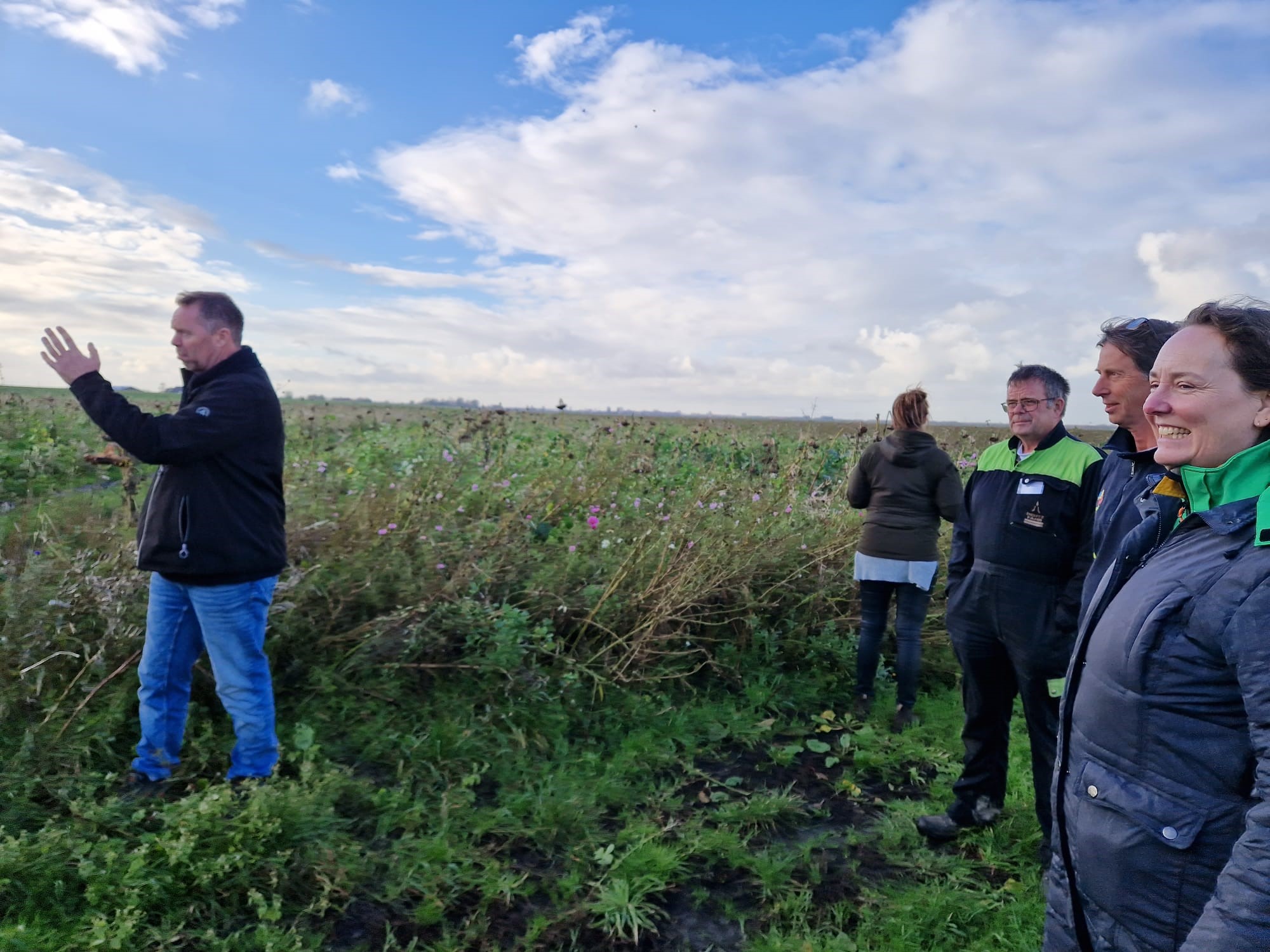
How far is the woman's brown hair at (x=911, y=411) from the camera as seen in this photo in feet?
15.2

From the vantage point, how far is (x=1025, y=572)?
3199mm

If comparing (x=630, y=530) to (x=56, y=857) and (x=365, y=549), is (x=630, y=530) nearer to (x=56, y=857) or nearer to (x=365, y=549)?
(x=365, y=549)

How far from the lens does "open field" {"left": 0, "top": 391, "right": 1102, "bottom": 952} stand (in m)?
2.93

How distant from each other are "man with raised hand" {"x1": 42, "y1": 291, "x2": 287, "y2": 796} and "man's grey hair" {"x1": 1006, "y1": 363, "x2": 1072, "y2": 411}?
3200mm

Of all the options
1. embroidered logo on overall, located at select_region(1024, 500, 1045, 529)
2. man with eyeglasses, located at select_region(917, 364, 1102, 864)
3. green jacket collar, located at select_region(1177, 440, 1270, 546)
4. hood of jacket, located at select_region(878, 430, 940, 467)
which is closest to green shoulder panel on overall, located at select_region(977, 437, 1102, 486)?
man with eyeglasses, located at select_region(917, 364, 1102, 864)

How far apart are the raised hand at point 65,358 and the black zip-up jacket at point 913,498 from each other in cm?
405

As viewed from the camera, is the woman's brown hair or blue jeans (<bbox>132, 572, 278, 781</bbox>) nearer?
blue jeans (<bbox>132, 572, 278, 781</bbox>)

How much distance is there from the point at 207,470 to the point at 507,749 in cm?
196

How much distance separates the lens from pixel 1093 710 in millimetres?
1632

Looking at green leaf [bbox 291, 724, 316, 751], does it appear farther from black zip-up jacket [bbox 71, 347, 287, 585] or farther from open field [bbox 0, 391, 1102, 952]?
black zip-up jacket [bbox 71, 347, 287, 585]

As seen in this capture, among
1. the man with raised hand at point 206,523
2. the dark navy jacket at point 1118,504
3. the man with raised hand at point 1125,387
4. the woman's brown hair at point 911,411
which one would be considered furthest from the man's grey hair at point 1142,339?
the man with raised hand at point 206,523

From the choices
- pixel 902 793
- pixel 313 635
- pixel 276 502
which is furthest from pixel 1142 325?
pixel 313 635

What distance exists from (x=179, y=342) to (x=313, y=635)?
182 centimetres

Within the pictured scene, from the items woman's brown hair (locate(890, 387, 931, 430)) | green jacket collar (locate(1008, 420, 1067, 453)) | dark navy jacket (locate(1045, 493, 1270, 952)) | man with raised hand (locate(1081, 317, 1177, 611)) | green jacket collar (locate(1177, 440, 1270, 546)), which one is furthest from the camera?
woman's brown hair (locate(890, 387, 931, 430))
